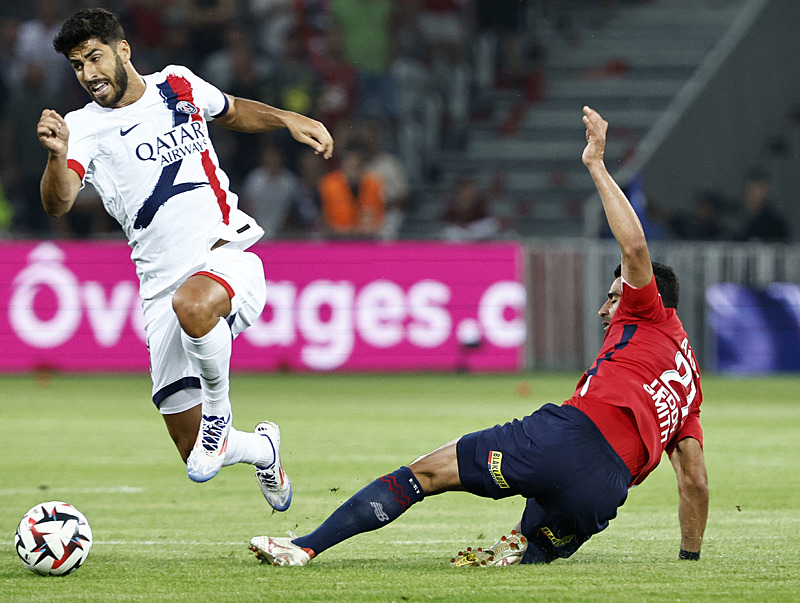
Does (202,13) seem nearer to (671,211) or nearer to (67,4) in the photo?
(67,4)

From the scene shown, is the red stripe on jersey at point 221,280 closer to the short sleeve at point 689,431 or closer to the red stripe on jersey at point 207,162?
the red stripe on jersey at point 207,162

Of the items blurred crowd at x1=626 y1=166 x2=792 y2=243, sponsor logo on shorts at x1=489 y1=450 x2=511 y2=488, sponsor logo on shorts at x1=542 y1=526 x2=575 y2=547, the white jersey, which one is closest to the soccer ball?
the white jersey

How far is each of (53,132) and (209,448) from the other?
61.6 inches

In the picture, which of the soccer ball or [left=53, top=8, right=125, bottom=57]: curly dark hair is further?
[left=53, top=8, right=125, bottom=57]: curly dark hair

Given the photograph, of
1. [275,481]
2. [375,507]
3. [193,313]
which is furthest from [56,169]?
[375,507]

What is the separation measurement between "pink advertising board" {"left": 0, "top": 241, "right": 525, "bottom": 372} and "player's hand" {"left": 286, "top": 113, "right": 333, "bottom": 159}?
943 centimetres

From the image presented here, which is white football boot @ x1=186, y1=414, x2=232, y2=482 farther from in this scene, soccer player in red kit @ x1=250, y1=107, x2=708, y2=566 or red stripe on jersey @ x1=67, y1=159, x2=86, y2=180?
red stripe on jersey @ x1=67, y1=159, x2=86, y2=180

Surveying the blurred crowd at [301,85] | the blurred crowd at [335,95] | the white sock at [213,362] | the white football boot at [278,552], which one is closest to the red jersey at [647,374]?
the white football boot at [278,552]

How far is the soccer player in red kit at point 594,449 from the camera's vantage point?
17.2 ft

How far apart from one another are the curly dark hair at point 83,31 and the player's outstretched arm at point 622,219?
7.35 ft

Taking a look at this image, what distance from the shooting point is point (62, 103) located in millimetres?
18688

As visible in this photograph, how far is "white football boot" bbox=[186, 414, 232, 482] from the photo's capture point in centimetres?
602

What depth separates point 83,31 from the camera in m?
6.13

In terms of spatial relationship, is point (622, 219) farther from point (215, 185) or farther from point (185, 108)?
point (185, 108)
